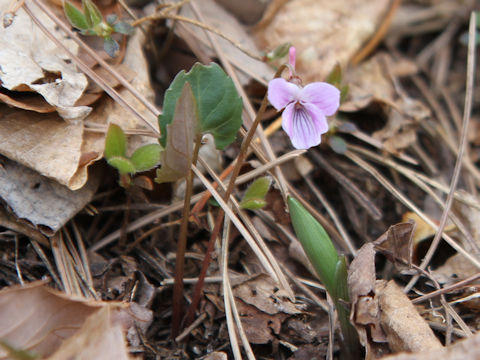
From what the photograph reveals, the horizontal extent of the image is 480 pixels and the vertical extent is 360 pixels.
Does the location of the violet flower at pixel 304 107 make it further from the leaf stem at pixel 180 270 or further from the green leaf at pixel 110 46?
the green leaf at pixel 110 46

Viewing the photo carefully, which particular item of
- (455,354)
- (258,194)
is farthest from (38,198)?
(455,354)

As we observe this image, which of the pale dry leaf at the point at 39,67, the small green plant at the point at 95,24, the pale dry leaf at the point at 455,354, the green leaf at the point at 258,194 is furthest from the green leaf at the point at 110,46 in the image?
the pale dry leaf at the point at 455,354

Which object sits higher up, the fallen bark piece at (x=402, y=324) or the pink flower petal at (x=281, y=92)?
the pink flower petal at (x=281, y=92)

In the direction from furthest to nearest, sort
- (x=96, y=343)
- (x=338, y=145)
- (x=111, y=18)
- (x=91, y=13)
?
(x=338, y=145), (x=111, y=18), (x=91, y=13), (x=96, y=343)

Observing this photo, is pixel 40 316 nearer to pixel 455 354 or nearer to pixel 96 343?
pixel 96 343

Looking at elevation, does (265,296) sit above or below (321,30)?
below
